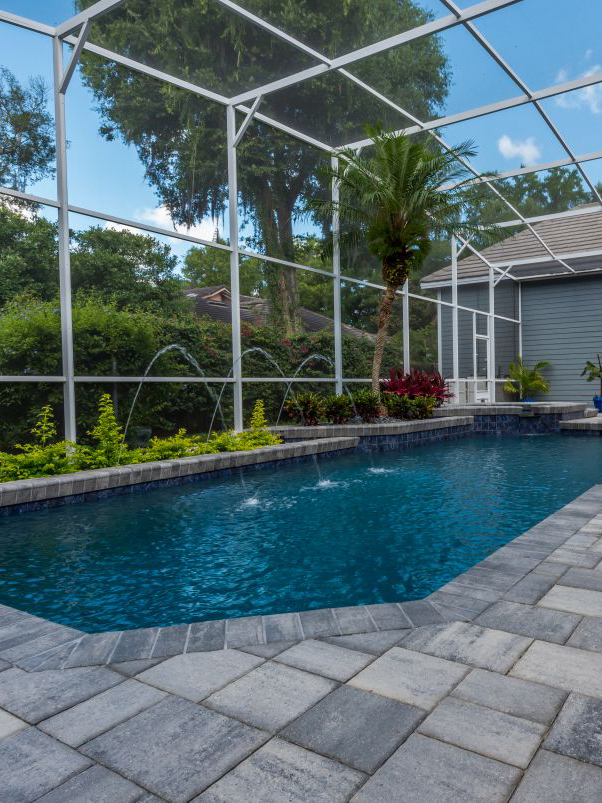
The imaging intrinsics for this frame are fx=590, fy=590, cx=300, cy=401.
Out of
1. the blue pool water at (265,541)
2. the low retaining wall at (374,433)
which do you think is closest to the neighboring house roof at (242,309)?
the low retaining wall at (374,433)

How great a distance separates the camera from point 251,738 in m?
1.60

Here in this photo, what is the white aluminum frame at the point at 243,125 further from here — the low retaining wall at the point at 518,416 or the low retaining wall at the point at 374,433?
the low retaining wall at the point at 518,416

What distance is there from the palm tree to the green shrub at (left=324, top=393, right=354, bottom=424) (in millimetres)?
751

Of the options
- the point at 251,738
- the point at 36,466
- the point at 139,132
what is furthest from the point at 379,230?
the point at 251,738

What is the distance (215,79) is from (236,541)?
7.33 metres

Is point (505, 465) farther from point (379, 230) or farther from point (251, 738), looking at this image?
A: point (251, 738)

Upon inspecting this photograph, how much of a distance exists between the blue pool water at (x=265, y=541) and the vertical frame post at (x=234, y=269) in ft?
7.30

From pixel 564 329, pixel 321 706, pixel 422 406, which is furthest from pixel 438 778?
pixel 564 329

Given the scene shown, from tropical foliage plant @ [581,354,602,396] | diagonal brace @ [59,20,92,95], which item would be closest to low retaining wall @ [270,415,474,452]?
diagonal brace @ [59,20,92,95]

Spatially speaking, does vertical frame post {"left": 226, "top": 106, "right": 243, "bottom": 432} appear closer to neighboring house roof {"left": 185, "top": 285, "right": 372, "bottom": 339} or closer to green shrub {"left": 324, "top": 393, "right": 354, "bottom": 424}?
neighboring house roof {"left": 185, "top": 285, "right": 372, "bottom": 339}

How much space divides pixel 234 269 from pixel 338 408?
2871mm

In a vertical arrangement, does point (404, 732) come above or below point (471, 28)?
below

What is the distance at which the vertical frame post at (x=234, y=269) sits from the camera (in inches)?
346

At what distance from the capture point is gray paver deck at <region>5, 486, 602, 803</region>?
1.43 metres
